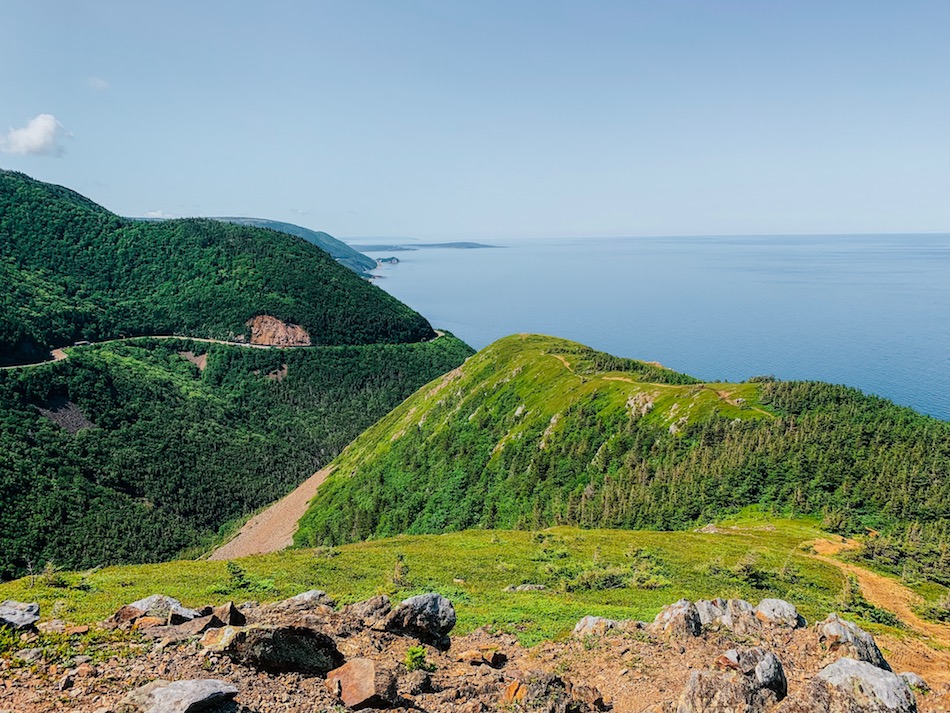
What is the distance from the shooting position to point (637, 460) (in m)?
68.6

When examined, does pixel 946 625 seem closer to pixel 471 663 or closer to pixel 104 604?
pixel 471 663

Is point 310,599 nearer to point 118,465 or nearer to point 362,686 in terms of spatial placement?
point 362,686

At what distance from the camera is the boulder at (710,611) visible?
71.8 feet

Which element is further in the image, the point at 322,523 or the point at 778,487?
the point at 322,523

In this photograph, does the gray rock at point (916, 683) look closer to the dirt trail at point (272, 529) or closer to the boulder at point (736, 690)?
the boulder at point (736, 690)

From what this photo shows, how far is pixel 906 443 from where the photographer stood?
49.9 meters

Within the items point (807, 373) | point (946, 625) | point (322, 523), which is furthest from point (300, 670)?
point (807, 373)

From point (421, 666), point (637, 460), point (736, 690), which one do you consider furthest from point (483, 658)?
point (637, 460)

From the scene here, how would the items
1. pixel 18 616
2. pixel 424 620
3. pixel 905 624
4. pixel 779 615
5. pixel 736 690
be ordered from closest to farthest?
pixel 736 690, pixel 18 616, pixel 424 620, pixel 779 615, pixel 905 624

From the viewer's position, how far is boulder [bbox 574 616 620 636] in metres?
22.5

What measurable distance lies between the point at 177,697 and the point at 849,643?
2169cm

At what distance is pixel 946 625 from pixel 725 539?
15356 mm

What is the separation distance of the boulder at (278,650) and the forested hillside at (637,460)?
4193 centimetres

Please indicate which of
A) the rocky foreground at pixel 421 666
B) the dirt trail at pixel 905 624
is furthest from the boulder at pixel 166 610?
the dirt trail at pixel 905 624
